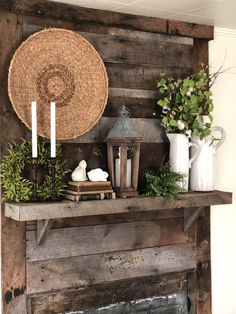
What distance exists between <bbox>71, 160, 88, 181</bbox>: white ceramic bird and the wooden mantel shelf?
0.14 metres

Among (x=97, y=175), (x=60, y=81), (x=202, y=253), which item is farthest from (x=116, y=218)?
(x=60, y=81)

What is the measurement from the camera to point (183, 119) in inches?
103

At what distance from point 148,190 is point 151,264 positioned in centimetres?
43

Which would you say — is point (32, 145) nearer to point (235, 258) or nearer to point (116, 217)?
point (116, 217)

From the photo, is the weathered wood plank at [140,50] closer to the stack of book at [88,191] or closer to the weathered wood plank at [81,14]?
the weathered wood plank at [81,14]

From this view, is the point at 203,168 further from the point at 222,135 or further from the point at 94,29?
the point at 94,29

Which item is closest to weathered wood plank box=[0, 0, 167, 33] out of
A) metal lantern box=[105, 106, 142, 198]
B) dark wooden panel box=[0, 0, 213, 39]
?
dark wooden panel box=[0, 0, 213, 39]

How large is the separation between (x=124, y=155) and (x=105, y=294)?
708mm

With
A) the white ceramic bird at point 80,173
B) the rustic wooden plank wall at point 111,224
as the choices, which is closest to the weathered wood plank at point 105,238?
the rustic wooden plank wall at point 111,224

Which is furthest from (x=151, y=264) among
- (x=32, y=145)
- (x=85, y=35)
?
(x=85, y=35)

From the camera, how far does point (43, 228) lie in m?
2.26

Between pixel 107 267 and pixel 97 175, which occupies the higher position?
pixel 97 175

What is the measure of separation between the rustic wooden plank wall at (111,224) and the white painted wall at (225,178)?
0.12 meters

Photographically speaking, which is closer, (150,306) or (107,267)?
(107,267)
